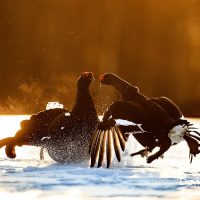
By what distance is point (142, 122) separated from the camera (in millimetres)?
15312

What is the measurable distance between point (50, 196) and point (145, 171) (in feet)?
14.4

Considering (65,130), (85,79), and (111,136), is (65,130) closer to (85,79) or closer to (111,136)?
(85,79)

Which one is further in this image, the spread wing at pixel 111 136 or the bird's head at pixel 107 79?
the bird's head at pixel 107 79

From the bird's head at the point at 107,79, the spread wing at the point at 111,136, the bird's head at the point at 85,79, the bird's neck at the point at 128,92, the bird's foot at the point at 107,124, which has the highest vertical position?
the bird's head at the point at 85,79

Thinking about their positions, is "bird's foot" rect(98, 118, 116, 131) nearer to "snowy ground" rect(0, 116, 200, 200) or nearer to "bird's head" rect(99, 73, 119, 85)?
"bird's head" rect(99, 73, 119, 85)

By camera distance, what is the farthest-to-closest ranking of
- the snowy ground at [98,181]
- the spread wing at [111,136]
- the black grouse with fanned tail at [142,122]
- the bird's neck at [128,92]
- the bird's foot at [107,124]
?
the bird's neck at [128,92]
the bird's foot at [107,124]
the black grouse with fanned tail at [142,122]
the spread wing at [111,136]
the snowy ground at [98,181]

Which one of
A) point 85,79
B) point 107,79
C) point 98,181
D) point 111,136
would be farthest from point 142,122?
point 85,79

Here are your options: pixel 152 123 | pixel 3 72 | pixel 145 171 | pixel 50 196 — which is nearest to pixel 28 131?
pixel 145 171

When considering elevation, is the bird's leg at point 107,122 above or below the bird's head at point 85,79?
below

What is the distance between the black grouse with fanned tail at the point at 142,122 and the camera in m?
15.2

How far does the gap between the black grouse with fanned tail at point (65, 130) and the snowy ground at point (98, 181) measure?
366 millimetres

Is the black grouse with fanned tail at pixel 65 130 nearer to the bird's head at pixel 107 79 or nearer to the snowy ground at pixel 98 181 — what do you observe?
the snowy ground at pixel 98 181

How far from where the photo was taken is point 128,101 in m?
15.5

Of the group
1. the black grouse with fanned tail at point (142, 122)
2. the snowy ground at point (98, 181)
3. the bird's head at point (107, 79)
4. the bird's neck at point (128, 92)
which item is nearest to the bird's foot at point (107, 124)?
the black grouse with fanned tail at point (142, 122)
